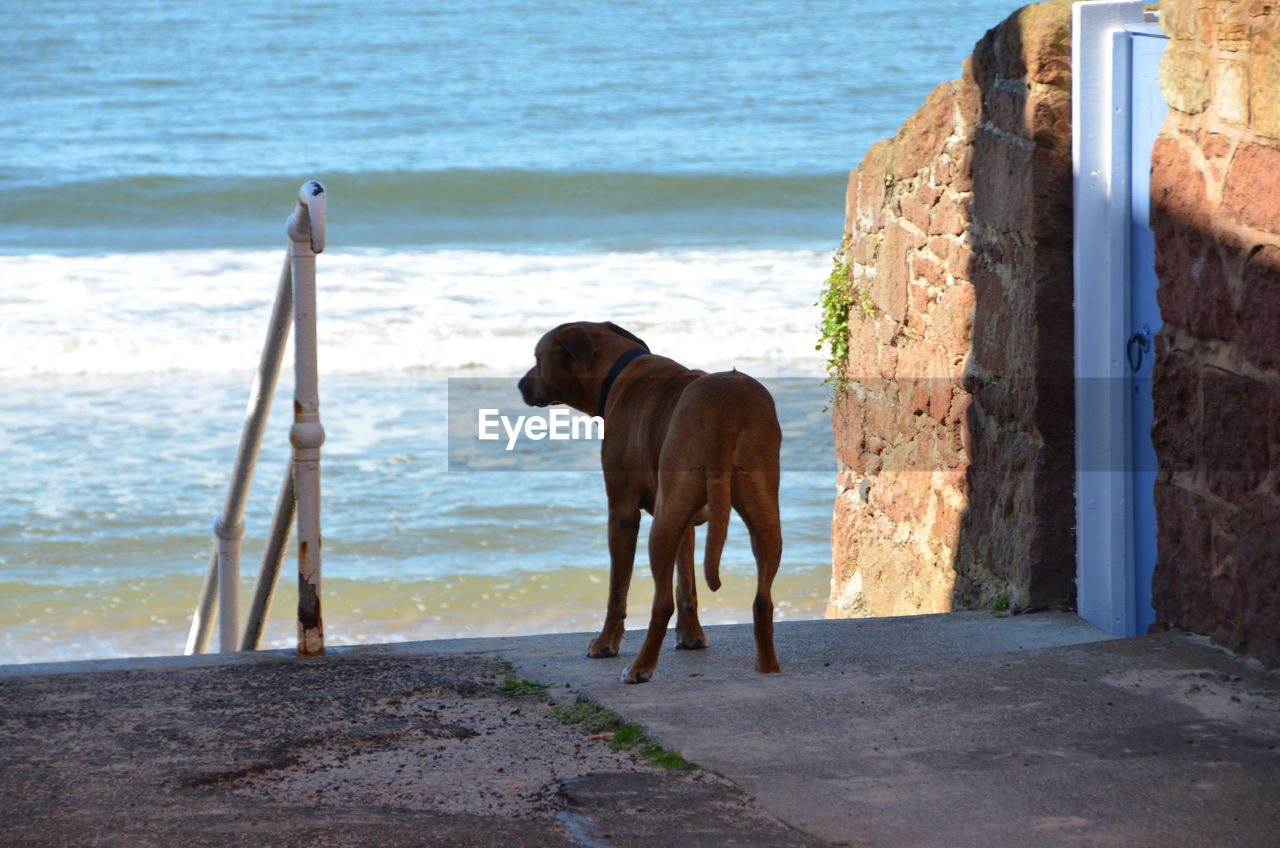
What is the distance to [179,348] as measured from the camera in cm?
1324

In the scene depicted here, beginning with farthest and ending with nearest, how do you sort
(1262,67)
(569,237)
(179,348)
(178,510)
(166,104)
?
1. (166,104)
2. (569,237)
3. (179,348)
4. (178,510)
5. (1262,67)

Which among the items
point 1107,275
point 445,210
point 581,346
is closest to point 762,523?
point 581,346

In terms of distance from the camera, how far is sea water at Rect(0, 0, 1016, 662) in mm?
7480

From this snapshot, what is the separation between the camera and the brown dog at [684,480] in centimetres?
372

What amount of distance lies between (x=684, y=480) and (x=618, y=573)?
607mm

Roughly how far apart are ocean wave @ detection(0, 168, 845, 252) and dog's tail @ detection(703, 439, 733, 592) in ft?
52.7

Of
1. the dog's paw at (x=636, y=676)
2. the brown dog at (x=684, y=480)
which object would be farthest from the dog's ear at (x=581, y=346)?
the dog's paw at (x=636, y=676)

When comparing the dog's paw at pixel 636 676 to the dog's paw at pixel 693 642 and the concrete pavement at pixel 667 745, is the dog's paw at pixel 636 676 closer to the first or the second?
the concrete pavement at pixel 667 745

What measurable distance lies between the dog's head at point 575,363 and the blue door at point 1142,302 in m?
1.54

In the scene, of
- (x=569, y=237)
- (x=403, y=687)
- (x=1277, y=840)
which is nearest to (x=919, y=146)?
(x=403, y=687)

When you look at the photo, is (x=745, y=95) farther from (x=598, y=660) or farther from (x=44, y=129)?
(x=598, y=660)

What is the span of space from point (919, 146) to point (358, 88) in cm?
2457

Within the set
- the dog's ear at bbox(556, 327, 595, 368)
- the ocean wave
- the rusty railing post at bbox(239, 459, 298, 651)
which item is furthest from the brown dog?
the ocean wave

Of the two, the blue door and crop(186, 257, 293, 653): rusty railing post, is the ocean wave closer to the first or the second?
crop(186, 257, 293, 653): rusty railing post
